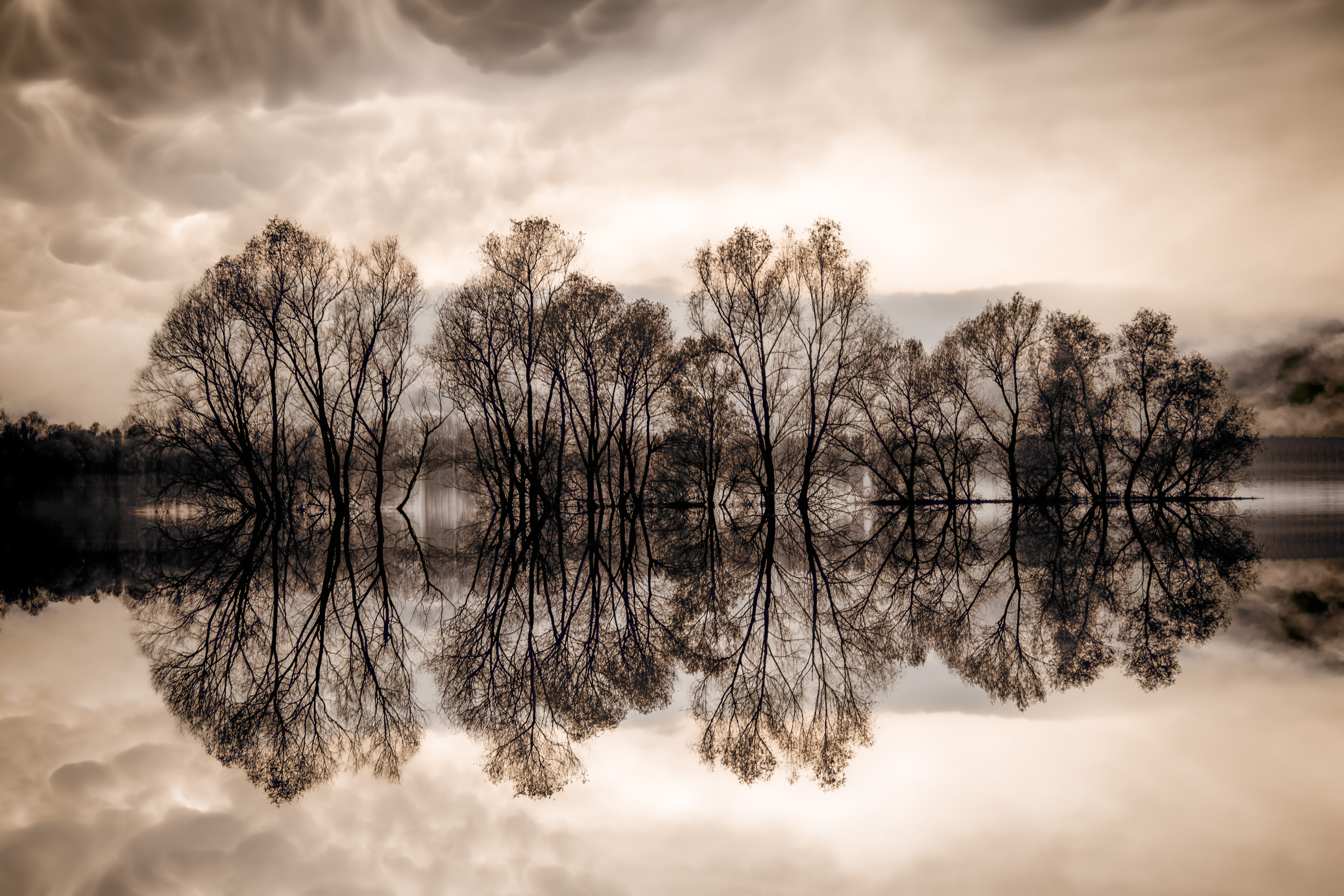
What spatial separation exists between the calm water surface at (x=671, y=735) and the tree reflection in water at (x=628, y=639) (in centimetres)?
5

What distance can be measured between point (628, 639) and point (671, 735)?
2.83m

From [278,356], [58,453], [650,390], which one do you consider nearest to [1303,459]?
[650,390]

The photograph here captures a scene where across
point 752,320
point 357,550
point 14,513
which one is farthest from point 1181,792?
point 14,513

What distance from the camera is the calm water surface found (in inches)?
153

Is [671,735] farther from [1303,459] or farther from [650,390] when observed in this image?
[1303,459]

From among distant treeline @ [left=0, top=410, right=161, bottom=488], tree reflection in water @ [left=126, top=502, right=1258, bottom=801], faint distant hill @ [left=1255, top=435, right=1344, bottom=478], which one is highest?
distant treeline @ [left=0, top=410, right=161, bottom=488]

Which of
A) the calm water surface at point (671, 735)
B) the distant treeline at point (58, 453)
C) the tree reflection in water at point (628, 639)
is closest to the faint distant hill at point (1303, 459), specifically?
the tree reflection in water at point (628, 639)

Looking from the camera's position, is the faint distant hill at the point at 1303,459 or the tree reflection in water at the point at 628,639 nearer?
the tree reflection in water at the point at 628,639

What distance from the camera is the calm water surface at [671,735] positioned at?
3883 mm

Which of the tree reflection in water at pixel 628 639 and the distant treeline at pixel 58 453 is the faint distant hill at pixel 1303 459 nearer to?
the tree reflection in water at pixel 628 639

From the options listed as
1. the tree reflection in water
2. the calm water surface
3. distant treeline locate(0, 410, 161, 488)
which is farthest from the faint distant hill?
distant treeline locate(0, 410, 161, 488)

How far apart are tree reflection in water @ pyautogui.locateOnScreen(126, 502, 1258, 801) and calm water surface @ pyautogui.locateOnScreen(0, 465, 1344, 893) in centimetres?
5

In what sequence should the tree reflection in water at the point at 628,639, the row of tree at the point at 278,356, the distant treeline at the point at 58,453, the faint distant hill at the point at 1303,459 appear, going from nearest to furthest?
the tree reflection in water at the point at 628,639
the row of tree at the point at 278,356
the distant treeline at the point at 58,453
the faint distant hill at the point at 1303,459

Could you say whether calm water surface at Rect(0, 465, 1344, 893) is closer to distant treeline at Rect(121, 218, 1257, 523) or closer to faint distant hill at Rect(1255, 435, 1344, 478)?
distant treeline at Rect(121, 218, 1257, 523)
